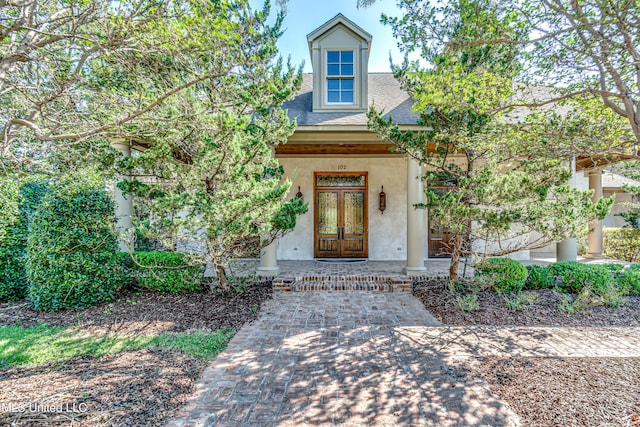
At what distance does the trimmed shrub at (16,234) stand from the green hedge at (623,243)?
52.8ft

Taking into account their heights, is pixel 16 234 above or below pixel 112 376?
above

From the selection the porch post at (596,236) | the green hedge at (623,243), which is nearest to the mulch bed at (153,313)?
the porch post at (596,236)

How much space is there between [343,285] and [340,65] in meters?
5.90

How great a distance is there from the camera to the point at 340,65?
7.75m

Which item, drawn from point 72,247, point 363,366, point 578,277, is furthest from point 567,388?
point 72,247

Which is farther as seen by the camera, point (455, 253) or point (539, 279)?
point (539, 279)

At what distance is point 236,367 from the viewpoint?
334 cm

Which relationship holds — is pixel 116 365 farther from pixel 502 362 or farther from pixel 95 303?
pixel 502 362

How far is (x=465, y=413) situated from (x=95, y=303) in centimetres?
627

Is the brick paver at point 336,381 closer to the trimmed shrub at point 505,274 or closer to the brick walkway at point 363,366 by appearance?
the brick walkway at point 363,366

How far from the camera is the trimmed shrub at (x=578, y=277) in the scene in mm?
5609

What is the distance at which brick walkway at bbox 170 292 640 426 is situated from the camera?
8.41 ft

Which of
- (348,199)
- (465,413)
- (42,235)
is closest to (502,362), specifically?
(465,413)

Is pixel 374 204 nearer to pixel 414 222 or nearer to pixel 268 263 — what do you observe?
pixel 414 222
